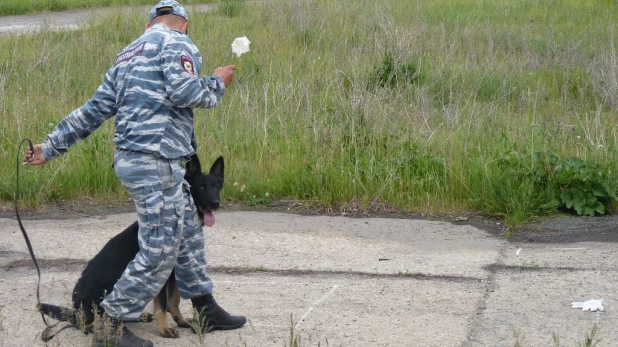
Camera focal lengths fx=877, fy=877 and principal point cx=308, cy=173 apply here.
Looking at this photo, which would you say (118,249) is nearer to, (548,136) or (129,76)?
(129,76)

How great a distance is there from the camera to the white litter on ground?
17.9 ft

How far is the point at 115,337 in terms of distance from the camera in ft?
15.9

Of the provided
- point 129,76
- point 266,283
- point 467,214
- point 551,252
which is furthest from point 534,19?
point 129,76

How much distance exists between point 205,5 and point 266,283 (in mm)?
14924

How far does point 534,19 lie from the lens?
15.1 meters

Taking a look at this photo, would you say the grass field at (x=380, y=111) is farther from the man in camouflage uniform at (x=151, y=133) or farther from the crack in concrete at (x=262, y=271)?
the man in camouflage uniform at (x=151, y=133)

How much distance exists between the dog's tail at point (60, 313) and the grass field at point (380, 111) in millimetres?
3272

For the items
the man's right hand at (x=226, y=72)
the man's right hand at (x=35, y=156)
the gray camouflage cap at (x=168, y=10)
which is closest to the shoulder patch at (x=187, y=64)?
the man's right hand at (x=226, y=72)

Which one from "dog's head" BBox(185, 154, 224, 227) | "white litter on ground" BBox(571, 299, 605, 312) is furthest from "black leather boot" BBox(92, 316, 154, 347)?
"white litter on ground" BBox(571, 299, 605, 312)

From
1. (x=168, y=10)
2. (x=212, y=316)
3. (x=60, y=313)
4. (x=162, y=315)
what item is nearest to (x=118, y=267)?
(x=162, y=315)

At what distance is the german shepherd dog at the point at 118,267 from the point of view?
5016mm

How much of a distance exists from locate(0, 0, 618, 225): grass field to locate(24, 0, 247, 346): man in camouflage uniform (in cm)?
344

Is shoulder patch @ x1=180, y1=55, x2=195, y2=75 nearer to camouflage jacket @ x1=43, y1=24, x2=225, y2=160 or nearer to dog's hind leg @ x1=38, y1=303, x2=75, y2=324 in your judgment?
camouflage jacket @ x1=43, y1=24, x2=225, y2=160

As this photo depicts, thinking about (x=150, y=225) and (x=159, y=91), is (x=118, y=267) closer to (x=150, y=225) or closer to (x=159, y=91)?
(x=150, y=225)
